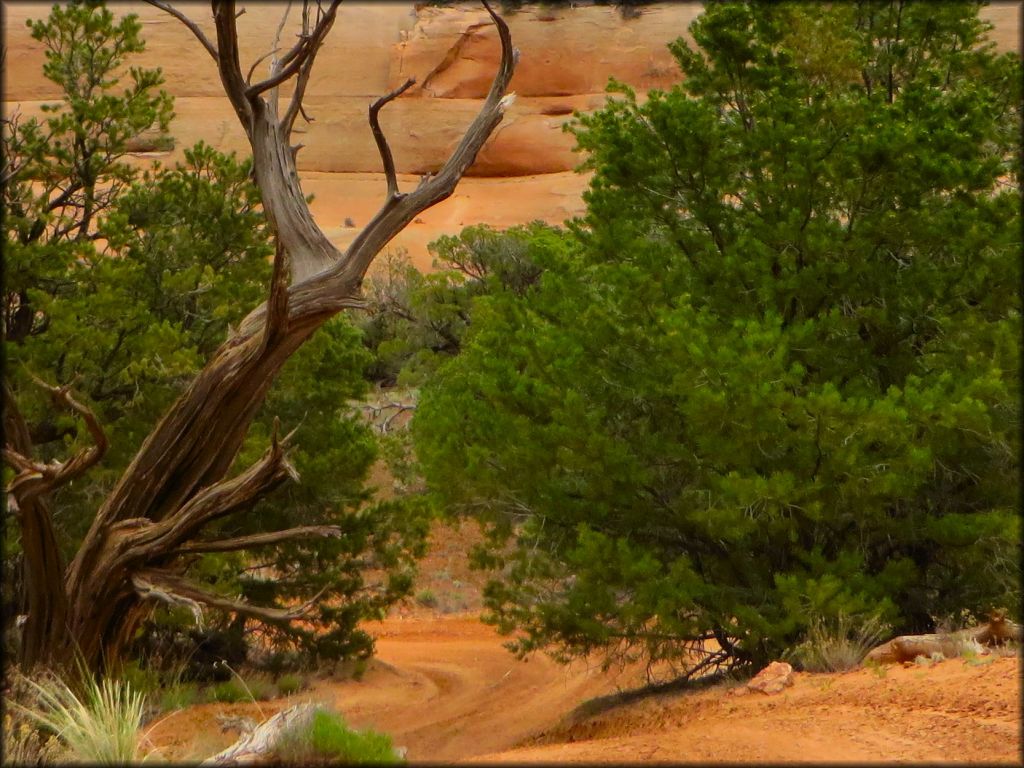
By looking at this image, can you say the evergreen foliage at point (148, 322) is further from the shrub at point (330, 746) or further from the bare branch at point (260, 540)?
the shrub at point (330, 746)

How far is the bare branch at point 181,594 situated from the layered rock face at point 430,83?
4296 centimetres

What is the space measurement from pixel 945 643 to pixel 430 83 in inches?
2070

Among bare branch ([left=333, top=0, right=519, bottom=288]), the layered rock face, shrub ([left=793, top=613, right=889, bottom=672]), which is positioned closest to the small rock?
shrub ([left=793, top=613, right=889, bottom=672])

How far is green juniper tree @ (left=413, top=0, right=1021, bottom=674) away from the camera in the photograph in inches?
404

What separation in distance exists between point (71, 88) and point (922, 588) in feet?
34.3

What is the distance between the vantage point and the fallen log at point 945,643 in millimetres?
9305

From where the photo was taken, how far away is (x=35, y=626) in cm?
902

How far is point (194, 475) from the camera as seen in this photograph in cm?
911

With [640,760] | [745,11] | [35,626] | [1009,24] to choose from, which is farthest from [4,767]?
[1009,24]

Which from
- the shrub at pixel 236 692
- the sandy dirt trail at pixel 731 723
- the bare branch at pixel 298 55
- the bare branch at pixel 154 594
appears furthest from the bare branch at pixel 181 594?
the shrub at pixel 236 692

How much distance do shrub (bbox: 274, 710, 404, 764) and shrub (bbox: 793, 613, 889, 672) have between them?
3.98 metres

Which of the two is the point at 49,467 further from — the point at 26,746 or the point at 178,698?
the point at 178,698

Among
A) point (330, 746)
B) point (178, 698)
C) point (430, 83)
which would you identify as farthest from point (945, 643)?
point (430, 83)

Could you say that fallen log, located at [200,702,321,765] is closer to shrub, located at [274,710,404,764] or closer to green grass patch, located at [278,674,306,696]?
shrub, located at [274,710,404,764]
